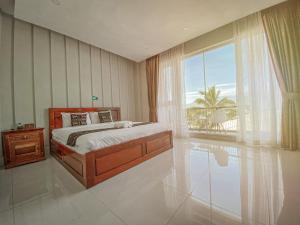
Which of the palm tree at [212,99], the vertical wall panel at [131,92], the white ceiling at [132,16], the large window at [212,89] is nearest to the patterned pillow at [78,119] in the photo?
the white ceiling at [132,16]

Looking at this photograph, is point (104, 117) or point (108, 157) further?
point (104, 117)

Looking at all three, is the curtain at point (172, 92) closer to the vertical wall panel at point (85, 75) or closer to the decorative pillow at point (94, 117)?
the decorative pillow at point (94, 117)

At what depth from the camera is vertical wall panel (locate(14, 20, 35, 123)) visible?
9.80 ft

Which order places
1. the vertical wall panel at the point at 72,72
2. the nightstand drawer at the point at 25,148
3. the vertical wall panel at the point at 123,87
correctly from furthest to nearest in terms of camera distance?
the vertical wall panel at the point at 123,87, the vertical wall panel at the point at 72,72, the nightstand drawer at the point at 25,148

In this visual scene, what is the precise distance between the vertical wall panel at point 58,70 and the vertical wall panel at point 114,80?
1.52 meters

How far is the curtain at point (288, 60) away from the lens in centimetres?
269

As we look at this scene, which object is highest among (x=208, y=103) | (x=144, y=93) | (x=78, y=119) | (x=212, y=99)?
(x=144, y=93)

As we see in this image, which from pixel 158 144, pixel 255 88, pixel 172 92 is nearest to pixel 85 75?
pixel 172 92

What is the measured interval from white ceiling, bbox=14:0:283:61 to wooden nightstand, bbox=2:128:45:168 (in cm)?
230

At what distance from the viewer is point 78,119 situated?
3514mm

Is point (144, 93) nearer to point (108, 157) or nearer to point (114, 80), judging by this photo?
point (114, 80)

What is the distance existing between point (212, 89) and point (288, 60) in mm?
1887

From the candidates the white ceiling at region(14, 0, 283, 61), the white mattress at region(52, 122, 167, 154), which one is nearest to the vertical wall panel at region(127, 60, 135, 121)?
the white ceiling at region(14, 0, 283, 61)

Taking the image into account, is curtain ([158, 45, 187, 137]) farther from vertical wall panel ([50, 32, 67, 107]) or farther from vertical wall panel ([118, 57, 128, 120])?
vertical wall panel ([50, 32, 67, 107])
